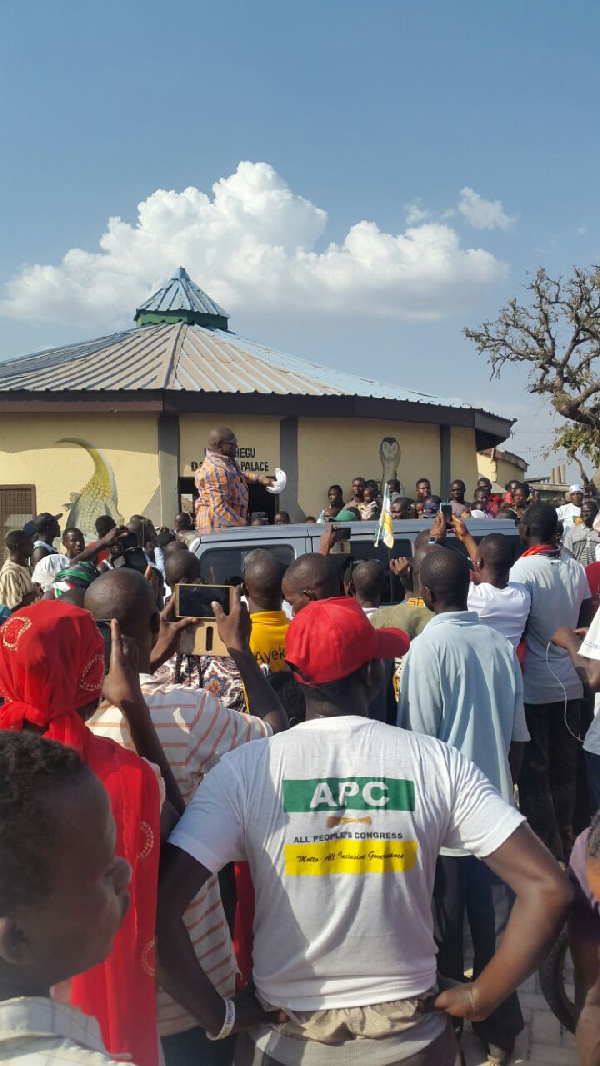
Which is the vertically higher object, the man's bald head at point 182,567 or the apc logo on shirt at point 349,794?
the man's bald head at point 182,567

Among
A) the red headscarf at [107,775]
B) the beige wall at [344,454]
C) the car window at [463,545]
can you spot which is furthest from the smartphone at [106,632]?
the beige wall at [344,454]

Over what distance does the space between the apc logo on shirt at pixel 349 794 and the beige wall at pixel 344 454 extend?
13.3 m

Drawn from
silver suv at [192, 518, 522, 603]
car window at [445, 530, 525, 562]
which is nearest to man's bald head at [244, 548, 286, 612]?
silver suv at [192, 518, 522, 603]

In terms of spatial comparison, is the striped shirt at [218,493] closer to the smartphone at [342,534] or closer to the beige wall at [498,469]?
the smartphone at [342,534]

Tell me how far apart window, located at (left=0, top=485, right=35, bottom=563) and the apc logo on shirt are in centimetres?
1368

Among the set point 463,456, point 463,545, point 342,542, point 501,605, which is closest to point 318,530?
point 342,542

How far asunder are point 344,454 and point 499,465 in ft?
40.6

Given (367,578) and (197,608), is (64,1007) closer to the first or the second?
(197,608)

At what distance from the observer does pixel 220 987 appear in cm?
227

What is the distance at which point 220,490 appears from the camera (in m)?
7.30

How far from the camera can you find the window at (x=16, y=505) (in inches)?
581

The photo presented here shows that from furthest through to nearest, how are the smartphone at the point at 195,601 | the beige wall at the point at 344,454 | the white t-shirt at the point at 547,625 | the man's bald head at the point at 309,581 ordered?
the beige wall at the point at 344,454
the white t-shirt at the point at 547,625
the smartphone at the point at 195,601
the man's bald head at the point at 309,581

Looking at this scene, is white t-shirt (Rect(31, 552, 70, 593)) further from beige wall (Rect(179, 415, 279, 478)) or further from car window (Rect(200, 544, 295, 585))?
beige wall (Rect(179, 415, 279, 478))

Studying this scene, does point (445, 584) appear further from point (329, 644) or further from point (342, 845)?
point (342, 845)
